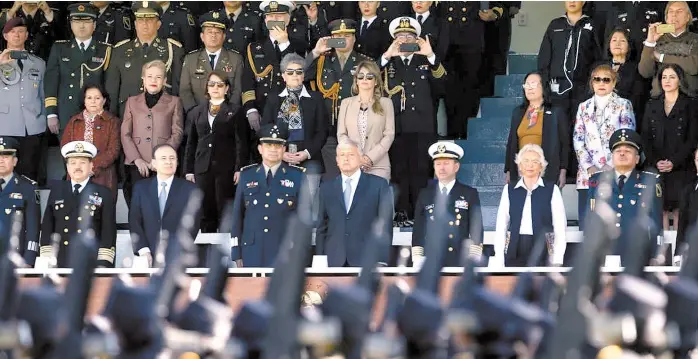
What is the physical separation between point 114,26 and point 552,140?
3.92m

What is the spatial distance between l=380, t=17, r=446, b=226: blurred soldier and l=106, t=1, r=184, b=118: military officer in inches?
63.9

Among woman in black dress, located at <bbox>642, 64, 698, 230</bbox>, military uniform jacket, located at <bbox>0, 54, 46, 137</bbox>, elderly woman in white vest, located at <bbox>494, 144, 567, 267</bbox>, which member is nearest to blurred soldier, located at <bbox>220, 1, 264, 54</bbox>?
military uniform jacket, located at <bbox>0, 54, 46, 137</bbox>

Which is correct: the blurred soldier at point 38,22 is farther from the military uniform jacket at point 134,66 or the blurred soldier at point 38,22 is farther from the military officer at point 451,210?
the military officer at point 451,210

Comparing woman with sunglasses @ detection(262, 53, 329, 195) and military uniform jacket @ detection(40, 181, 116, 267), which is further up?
woman with sunglasses @ detection(262, 53, 329, 195)

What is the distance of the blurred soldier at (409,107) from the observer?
39.0ft

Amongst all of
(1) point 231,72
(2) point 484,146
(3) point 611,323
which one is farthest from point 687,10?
(3) point 611,323

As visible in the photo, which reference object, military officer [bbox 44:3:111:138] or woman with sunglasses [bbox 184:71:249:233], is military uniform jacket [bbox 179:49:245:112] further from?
military officer [bbox 44:3:111:138]

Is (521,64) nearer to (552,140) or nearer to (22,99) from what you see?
(552,140)

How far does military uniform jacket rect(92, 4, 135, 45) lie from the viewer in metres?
13.3

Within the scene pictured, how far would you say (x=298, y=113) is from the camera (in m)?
11.7

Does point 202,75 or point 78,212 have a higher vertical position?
point 202,75

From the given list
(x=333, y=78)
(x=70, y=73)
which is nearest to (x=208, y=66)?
(x=333, y=78)

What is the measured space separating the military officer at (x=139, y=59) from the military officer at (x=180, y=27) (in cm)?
37

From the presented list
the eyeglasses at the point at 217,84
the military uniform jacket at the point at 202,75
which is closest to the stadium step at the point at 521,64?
the military uniform jacket at the point at 202,75
